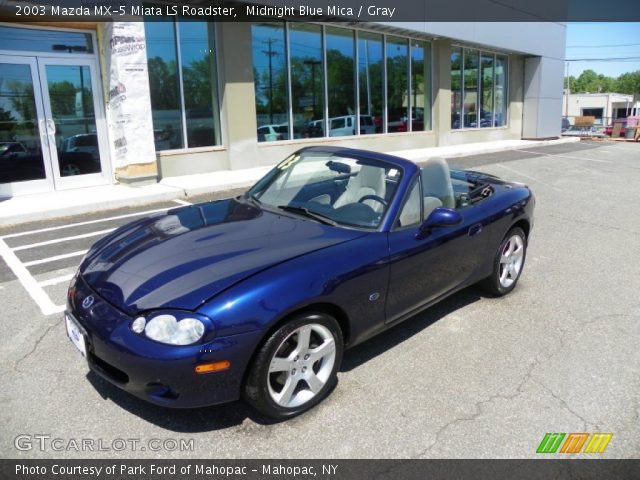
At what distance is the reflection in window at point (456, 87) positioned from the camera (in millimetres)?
18812

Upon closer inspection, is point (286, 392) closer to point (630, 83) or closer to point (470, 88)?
point (470, 88)

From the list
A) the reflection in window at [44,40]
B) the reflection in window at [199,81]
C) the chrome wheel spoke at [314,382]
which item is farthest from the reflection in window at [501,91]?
the chrome wheel spoke at [314,382]

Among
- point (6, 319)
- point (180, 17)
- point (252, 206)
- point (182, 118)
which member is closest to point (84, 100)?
point (182, 118)

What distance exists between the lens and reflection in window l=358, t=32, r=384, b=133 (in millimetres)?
15154

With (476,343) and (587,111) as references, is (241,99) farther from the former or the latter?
(587,111)

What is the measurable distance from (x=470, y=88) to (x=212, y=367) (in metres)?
20.0

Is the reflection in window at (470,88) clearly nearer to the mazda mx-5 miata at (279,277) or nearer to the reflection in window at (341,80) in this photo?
the reflection in window at (341,80)

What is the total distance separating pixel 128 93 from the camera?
30.4 ft

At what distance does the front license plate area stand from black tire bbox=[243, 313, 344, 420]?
91cm

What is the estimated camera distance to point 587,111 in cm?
9062

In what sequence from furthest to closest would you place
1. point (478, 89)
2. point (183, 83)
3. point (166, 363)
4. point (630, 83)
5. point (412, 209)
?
1. point (630, 83)
2. point (478, 89)
3. point (183, 83)
4. point (412, 209)
5. point (166, 363)

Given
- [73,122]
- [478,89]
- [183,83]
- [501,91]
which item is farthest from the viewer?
[501,91]

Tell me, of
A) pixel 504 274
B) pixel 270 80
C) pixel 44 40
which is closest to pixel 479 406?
pixel 504 274

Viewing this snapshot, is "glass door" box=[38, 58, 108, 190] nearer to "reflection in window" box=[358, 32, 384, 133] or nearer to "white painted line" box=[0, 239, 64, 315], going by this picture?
"white painted line" box=[0, 239, 64, 315]
